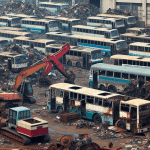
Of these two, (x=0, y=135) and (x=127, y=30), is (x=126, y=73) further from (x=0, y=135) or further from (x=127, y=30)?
(x=127, y=30)

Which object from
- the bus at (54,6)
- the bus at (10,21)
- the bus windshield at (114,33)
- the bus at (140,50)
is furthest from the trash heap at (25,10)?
the bus at (140,50)

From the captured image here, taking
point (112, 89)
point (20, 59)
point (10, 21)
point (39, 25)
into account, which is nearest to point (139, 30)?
point (39, 25)

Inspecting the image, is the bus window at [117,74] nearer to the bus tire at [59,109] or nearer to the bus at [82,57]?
the bus tire at [59,109]

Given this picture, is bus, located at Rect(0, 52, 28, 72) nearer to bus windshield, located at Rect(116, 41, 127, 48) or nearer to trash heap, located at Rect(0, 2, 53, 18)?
bus windshield, located at Rect(116, 41, 127, 48)

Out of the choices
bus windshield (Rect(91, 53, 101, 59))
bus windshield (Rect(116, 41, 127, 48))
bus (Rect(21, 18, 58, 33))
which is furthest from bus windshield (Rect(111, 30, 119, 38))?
bus (Rect(21, 18, 58, 33))

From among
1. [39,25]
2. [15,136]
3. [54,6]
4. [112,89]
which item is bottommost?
[15,136]

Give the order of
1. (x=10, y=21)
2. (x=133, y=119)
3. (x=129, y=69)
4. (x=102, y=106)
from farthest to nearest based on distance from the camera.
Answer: (x=10, y=21) → (x=129, y=69) → (x=102, y=106) → (x=133, y=119)

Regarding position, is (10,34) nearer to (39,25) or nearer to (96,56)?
(39,25)
